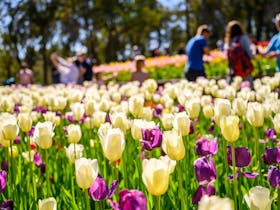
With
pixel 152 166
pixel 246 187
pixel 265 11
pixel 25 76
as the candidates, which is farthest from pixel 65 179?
pixel 265 11

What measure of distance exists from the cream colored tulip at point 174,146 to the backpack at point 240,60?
6390 millimetres

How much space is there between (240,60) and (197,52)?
1.01 metres

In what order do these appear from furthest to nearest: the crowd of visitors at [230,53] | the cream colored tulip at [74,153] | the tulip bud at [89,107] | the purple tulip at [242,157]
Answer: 1. the crowd of visitors at [230,53]
2. the tulip bud at [89,107]
3. the cream colored tulip at [74,153]
4. the purple tulip at [242,157]

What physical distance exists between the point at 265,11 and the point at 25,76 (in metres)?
23.7

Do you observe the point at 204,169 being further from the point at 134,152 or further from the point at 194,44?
the point at 194,44

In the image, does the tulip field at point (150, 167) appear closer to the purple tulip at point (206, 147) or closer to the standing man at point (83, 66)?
the purple tulip at point (206, 147)

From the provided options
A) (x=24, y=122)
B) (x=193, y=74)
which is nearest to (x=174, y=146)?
(x=24, y=122)

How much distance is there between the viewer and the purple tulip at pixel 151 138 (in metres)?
2.05

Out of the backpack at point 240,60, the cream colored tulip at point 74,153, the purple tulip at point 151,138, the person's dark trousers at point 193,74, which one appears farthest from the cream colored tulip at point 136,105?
the person's dark trousers at point 193,74

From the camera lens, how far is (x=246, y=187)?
255 centimetres

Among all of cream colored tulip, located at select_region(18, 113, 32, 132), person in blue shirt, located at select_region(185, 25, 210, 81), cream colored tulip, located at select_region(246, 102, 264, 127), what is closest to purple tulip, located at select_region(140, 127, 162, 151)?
cream colored tulip, located at select_region(246, 102, 264, 127)

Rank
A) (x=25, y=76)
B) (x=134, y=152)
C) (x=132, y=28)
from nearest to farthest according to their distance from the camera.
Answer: (x=134, y=152) → (x=25, y=76) → (x=132, y=28)

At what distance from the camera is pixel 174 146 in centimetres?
162

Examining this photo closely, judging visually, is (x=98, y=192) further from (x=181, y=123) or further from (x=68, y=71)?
(x=68, y=71)
